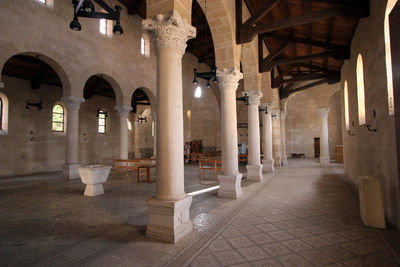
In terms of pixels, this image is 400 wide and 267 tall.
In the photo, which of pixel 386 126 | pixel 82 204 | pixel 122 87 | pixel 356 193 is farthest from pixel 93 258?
pixel 122 87

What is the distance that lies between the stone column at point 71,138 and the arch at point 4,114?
4.60 meters

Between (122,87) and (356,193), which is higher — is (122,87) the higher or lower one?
the higher one

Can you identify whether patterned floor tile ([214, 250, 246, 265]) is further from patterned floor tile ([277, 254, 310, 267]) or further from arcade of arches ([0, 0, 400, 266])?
patterned floor tile ([277, 254, 310, 267])

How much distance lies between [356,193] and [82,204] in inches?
294

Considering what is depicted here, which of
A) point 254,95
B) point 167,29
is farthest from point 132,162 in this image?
point 167,29

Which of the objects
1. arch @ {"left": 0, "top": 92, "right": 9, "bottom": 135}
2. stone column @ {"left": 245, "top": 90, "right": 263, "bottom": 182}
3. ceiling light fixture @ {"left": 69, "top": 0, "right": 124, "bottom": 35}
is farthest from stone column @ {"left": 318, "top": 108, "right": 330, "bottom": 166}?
arch @ {"left": 0, "top": 92, "right": 9, "bottom": 135}

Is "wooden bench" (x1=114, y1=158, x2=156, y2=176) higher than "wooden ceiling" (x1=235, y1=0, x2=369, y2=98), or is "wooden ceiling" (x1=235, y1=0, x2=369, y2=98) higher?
"wooden ceiling" (x1=235, y1=0, x2=369, y2=98)

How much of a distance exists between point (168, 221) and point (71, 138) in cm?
811

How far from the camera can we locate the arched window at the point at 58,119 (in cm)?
1348

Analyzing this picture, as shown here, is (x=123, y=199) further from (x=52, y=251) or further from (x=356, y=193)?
(x=356, y=193)

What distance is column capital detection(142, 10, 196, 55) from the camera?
11.1ft

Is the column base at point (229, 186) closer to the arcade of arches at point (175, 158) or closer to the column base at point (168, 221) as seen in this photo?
the arcade of arches at point (175, 158)

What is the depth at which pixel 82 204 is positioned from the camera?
530 centimetres

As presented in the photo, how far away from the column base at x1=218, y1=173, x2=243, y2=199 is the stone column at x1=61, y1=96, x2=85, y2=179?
22.4ft
